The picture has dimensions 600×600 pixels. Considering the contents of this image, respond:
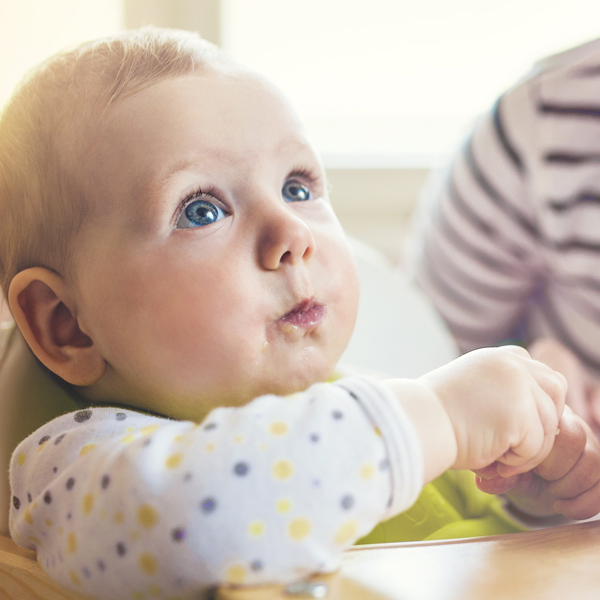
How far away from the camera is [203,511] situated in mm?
305

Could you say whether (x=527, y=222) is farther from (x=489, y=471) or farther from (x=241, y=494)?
(x=241, y=494)

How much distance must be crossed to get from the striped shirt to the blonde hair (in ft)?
1.80

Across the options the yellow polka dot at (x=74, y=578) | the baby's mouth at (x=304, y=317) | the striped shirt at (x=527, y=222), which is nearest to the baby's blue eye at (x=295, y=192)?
the baby's mouth at (x=304, y=317)

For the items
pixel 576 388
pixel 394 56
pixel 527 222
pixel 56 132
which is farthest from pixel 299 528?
pixel 394 56

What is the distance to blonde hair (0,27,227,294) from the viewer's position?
45 centimetres

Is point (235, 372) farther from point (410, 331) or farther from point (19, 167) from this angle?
point (410, 331)

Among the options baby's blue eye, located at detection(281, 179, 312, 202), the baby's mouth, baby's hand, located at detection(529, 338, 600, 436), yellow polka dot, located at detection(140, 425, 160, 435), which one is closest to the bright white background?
baby's hand, located at detection(529, 338, 600, 436)

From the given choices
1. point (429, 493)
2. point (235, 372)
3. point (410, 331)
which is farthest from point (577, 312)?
point (235, 372)

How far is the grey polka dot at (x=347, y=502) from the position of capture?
31 cm

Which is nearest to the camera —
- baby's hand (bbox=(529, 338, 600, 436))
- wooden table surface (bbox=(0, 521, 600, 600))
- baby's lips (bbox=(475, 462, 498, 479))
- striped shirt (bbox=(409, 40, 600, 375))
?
wooden table surface (bbox=(0, 521, 600, 600))

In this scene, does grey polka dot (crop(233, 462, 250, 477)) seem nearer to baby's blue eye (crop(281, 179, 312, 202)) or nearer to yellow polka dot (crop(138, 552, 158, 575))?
yellow polka dot (crop(138, 552, 158, 575))

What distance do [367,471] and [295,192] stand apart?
28 centimetres

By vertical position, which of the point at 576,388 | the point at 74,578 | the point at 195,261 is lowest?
the point at 576,388

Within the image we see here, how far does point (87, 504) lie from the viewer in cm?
35
